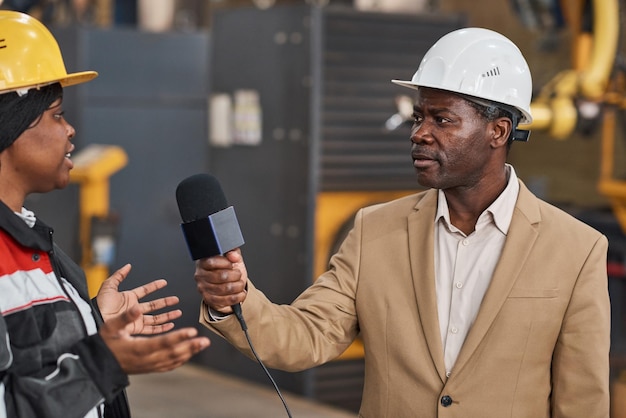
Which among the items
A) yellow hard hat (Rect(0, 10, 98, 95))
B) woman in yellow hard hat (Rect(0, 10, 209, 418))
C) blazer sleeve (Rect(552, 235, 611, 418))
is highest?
yellow hard hat (Rect(0, 10, 98, 95))

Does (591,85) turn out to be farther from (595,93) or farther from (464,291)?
(464,291)

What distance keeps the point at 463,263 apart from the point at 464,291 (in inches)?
2.5

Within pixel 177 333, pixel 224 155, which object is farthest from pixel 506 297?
pixel 224 155

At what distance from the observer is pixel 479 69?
7.72ft

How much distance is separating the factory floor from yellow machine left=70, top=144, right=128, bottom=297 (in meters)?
0.64

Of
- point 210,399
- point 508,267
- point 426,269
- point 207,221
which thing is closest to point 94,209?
point 210,399

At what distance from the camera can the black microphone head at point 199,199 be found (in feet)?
6.53

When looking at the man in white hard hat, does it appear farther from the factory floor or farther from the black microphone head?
the factory floor

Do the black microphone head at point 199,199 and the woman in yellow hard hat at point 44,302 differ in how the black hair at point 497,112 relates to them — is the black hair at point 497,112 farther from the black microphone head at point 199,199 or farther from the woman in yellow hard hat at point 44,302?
the woman in yellow hard hat at point 44,302

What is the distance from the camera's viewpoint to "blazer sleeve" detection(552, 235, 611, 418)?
2225 millimetres

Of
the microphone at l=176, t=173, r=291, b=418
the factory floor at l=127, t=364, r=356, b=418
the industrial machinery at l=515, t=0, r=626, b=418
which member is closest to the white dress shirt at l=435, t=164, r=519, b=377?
the microphone at l=176, t=173, r=291, b=418

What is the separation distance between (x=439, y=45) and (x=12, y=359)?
1176 mm

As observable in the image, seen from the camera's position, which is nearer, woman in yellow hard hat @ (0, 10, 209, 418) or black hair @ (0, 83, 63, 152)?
woman in yellow hard hat @ (0, 10, 209, 418)

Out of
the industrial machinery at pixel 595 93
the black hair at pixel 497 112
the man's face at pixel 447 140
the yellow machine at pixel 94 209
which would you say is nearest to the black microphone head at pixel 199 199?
the man's face at pixel 447 140
